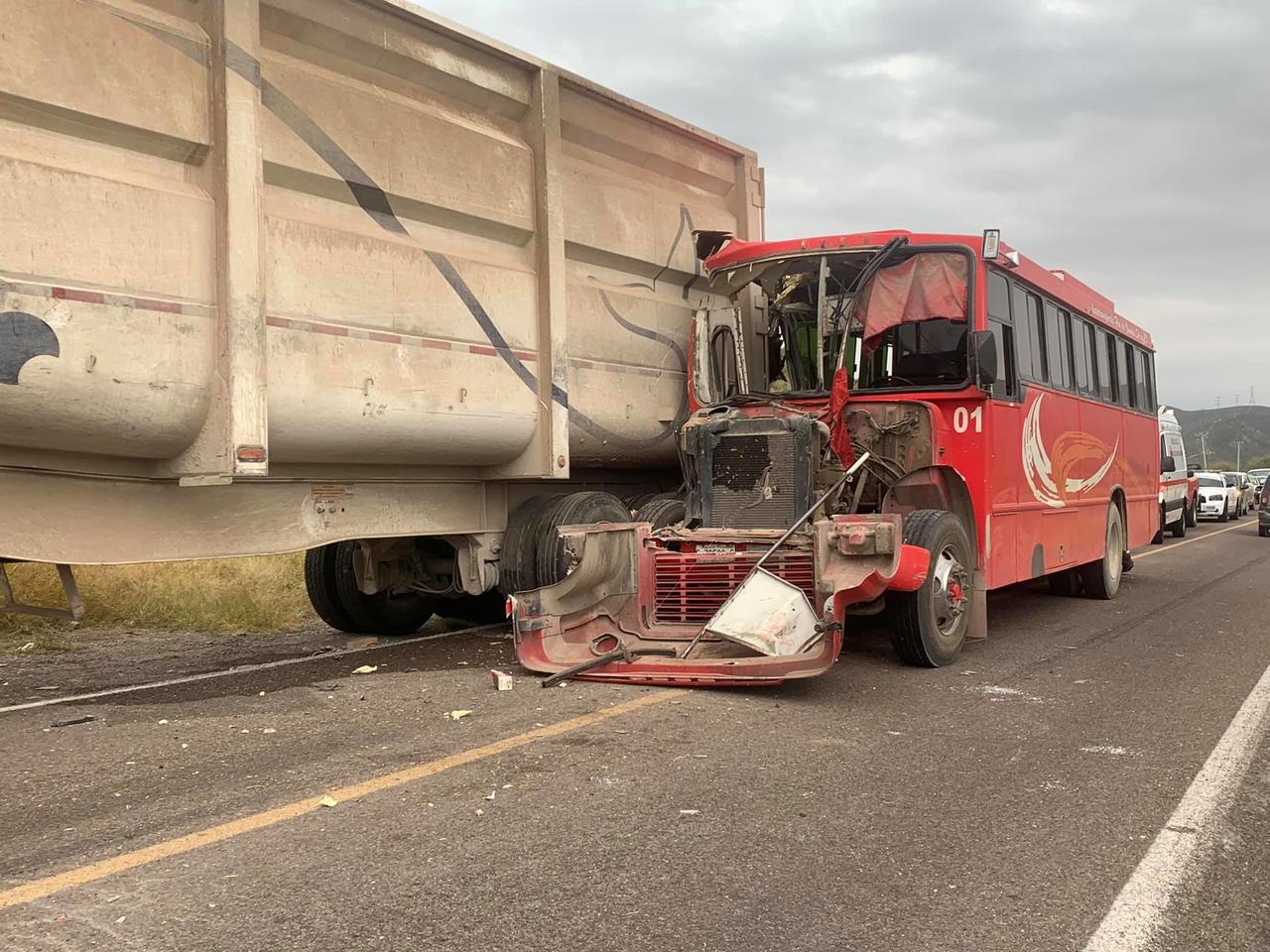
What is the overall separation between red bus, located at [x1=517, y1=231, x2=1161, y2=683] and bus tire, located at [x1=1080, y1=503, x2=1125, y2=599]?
1.83 metres

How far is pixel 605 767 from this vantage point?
443 cm

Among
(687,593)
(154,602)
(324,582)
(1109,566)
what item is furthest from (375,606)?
→ (1109,566)

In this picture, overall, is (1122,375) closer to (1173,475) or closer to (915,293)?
(915,293)

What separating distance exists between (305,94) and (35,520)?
8.86ft

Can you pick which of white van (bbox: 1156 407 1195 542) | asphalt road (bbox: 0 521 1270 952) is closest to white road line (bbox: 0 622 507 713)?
asphalt road (bbox: 0 521 1270 952)

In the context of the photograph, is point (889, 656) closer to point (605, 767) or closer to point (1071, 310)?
point (605, 767)

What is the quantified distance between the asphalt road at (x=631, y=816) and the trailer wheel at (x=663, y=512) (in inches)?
83.3

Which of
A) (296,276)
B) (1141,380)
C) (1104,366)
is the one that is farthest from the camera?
(1141,380)

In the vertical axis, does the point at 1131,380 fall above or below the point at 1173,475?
above

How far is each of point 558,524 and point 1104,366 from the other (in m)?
6.92

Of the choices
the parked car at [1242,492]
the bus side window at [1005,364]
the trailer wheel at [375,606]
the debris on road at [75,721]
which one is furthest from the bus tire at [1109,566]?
the parked car at [1242,492]

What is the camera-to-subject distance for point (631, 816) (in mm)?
3842

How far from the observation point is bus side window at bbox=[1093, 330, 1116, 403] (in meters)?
11.0

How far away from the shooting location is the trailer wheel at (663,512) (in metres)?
7.99
